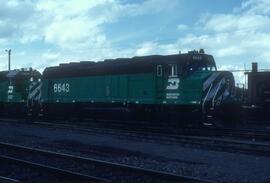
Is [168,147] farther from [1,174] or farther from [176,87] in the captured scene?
[176,87]

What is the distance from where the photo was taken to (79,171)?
35.3 feet

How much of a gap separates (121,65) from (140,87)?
86.8 inches

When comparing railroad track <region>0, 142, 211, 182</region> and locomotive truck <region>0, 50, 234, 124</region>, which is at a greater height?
locomotive truck <region>0, 50, 234, 124</region>

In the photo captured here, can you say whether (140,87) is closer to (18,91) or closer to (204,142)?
(204,142)

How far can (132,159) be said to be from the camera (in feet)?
41.6

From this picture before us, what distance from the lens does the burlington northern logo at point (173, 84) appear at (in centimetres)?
2267

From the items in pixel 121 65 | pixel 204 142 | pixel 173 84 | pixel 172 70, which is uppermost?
pixel 121 65

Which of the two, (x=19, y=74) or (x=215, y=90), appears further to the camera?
(x=19, y=74)

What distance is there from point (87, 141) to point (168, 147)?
3.54 metres

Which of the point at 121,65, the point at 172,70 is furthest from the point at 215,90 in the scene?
the point at 121,65

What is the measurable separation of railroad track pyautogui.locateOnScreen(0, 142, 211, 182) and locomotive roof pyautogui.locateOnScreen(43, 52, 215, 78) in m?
11.2

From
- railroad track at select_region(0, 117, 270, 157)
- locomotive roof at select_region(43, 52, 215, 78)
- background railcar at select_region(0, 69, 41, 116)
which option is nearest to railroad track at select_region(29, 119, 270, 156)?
railroad track at select_region(0, 117, 270, 157)

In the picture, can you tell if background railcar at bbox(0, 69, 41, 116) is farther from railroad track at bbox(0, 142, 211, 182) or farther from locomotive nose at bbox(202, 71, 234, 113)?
railroad track at bbox(0, 142, 211, 182)

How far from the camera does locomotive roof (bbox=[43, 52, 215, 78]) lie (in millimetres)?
22719
